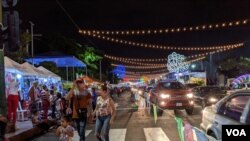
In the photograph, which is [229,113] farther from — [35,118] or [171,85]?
[171,85]

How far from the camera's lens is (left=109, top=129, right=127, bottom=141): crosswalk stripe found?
14.8 metres

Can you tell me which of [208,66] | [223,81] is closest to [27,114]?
Result: [223,81]

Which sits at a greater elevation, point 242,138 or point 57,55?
point 57,55

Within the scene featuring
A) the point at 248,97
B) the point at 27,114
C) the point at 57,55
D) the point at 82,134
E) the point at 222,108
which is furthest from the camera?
the point at 57,55

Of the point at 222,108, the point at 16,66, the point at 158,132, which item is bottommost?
the point at 158,132

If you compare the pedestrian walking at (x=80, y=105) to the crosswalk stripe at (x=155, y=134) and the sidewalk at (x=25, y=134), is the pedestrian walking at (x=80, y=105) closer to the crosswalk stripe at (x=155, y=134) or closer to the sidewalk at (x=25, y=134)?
the crosswalk stripe at (x=155, y=134)

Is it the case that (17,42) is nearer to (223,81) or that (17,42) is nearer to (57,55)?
(57,55)

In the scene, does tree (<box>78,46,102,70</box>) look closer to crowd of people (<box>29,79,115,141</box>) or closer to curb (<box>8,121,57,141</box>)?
curb (<box>8,121,57,141</box>)

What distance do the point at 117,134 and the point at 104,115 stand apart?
480 centimetres

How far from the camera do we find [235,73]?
84.3 meters

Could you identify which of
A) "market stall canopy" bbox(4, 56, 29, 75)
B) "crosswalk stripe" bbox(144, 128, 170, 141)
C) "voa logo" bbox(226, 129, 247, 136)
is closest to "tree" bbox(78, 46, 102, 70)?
"market stall canopy" bbox(4, 56, 29, 75)

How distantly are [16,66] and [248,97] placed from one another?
14181 millimetres

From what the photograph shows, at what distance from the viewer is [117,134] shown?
16.0m

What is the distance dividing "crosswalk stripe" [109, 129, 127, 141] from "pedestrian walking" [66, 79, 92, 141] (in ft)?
10.1
